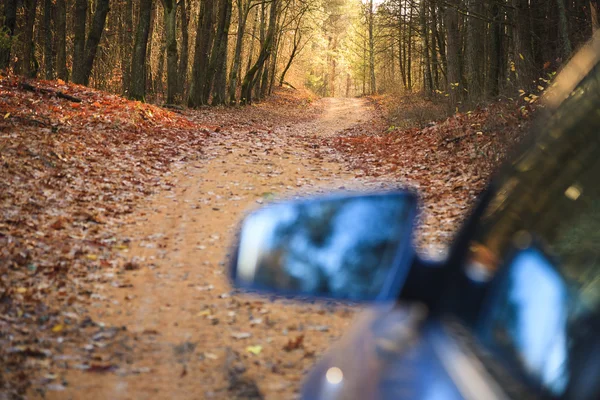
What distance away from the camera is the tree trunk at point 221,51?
28.3m

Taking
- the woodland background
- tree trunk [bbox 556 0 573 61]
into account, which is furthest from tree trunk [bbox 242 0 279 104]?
tree trunk [bbox 556 0 573 61]

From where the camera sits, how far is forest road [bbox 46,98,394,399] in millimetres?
4043

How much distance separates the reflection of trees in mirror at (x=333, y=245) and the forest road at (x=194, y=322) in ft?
6.93

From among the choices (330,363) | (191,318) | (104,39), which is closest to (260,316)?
(191,318)

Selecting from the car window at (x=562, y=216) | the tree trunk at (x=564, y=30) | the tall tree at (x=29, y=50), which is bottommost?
the car window at (x=562, y=216)

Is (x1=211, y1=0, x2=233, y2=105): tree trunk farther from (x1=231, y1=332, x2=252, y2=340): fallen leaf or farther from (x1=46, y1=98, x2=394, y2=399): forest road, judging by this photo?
(x1=231, y1=332, x2=252, y2=340): fallen leaf

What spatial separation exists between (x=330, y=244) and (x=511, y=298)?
0.92m

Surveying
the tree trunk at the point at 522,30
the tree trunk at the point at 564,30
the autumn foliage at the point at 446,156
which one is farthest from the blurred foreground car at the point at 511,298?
the tree trunk at the point at 522,30

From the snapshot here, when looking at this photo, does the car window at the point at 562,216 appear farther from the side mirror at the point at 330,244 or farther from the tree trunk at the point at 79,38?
the tree trunk at the point at 79,38

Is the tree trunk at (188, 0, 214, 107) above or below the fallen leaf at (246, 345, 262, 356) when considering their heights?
above

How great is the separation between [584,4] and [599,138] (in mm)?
15365

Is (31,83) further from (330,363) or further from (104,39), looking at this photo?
(330,363)

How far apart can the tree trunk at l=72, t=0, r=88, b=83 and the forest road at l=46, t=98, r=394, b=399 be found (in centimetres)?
1258

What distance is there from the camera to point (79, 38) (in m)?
19.6
